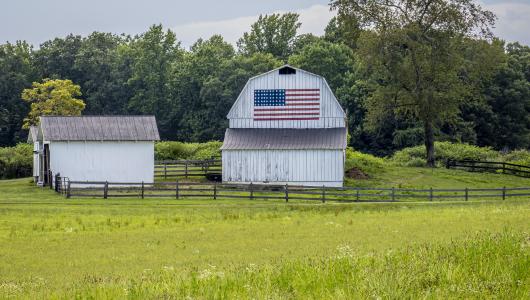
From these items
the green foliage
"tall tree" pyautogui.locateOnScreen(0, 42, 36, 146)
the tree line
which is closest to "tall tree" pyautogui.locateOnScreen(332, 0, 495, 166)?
the tree line

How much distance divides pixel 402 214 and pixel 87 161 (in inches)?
941

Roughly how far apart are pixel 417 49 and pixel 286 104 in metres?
11.1

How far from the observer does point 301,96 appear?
57.9 m

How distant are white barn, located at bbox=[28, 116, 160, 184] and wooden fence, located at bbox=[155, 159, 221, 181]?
164 inches

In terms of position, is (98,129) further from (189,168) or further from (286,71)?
(286,71)

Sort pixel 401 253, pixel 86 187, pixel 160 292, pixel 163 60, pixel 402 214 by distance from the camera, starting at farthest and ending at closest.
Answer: pixel 163 60 < pixel 86 187 < pixel 402 214 < pixel 401 253 < pixel 160 292

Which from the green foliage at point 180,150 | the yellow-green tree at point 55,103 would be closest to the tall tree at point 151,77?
the yellow-green tree at point 55,103

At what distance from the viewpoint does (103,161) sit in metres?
54.0

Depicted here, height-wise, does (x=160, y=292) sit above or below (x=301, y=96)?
below

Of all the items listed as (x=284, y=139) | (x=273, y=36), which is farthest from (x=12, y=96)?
(x=284, y=139)

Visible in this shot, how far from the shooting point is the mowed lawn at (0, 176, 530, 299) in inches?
508

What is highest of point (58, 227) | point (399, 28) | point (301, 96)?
point (399, 28)

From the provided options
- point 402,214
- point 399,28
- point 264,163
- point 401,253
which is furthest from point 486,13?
point 401,253

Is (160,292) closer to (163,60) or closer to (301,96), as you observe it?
(301,96)
